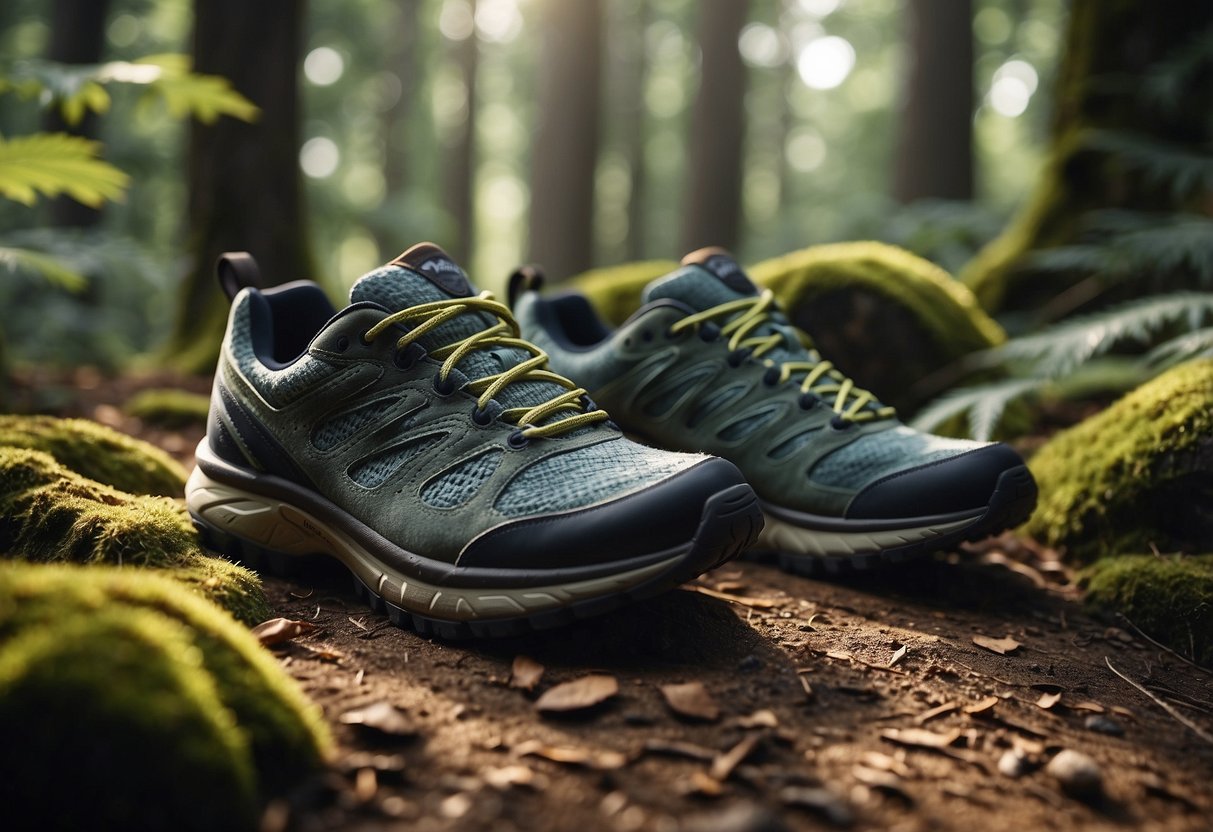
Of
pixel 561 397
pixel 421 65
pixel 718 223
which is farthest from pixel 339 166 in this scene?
pixel 561 397

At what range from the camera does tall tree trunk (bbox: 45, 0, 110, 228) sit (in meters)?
8.55

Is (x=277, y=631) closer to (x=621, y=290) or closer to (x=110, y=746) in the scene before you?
(x=110, y=746)

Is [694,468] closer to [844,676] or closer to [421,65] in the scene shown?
[844,676]

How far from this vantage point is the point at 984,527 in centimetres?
233

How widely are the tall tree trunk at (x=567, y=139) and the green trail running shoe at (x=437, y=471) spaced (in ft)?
27.9

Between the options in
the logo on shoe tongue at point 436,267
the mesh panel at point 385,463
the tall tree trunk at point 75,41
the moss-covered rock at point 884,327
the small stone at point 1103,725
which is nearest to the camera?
the small stone at point 1103,725

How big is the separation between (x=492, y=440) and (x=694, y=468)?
0.51 metres

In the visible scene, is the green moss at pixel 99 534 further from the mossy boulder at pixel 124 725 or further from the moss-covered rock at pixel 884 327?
the moss-covered rock at pixel 884 327

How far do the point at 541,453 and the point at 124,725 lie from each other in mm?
1042

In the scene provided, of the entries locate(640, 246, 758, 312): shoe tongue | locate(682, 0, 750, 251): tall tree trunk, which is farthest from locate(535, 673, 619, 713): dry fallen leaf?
locate(682, 0, 750, 251): tall tree trunk

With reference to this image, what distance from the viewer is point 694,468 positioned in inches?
71.7

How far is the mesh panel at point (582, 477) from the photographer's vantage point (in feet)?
6.05

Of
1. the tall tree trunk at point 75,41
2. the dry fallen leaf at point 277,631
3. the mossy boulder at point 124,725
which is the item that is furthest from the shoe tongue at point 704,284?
the tall tree trunk at point 75,41

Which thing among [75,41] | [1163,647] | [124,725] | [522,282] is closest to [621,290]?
[522,282]
